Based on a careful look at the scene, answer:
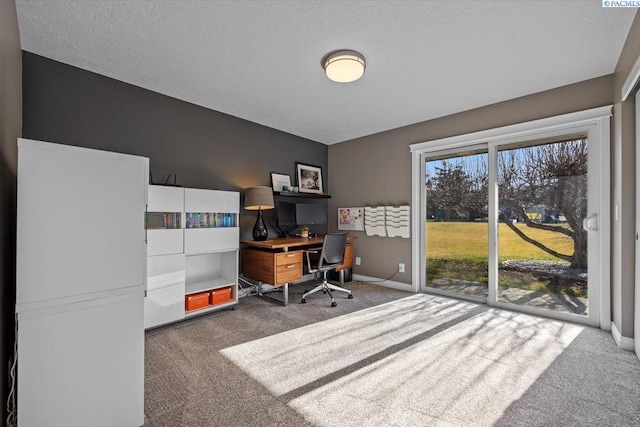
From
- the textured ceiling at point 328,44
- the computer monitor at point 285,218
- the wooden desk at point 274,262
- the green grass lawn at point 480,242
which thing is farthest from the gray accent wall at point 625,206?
the computer monitor at point 285,218

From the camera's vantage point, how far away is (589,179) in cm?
268

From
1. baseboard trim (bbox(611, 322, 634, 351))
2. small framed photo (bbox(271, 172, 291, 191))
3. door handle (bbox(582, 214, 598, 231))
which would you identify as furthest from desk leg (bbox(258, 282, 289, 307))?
door handle (bbox(582, 214, 598, 231))

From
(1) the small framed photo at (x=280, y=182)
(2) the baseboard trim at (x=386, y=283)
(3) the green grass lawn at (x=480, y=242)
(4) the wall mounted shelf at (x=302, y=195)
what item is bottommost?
(2) the baseboard trim at (x=386, y=283)

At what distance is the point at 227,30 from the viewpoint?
6.54ft

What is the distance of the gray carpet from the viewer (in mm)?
1511

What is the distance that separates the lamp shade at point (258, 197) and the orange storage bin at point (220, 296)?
107cm

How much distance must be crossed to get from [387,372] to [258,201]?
237cm

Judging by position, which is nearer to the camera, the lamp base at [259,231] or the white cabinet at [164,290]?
the white cabinet at [164,290]

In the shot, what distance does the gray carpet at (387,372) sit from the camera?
1.51 metres

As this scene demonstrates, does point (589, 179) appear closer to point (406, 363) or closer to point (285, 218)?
point (406, 363)

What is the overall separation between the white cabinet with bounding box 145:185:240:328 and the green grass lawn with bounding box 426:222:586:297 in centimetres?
271

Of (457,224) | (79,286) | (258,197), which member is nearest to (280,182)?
(258,197)

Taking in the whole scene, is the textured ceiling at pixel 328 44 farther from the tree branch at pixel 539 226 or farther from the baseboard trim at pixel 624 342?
the baseboard trim at pixel 624 342

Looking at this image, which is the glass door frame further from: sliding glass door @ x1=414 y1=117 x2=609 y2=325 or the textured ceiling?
the textured ceiling
